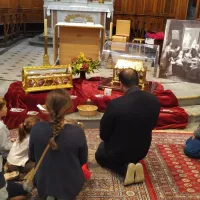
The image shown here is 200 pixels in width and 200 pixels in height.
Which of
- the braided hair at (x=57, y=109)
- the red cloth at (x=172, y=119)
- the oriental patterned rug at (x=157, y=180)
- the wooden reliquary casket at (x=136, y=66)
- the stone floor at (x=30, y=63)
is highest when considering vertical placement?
the braided hair at (x=57, y=109)

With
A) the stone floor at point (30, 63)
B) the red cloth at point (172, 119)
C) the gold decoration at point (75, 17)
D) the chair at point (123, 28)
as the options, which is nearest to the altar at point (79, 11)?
the gold decoration at point (75, 17)

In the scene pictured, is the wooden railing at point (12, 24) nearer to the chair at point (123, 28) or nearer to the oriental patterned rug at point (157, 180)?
the chair at point (123, 28)

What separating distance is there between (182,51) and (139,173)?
12.8 feet

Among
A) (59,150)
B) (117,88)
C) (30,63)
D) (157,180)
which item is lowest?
(157,180)

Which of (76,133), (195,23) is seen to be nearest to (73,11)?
(195,23)

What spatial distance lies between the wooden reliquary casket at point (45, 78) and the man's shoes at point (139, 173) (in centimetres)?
239

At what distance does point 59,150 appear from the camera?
2.23 metres

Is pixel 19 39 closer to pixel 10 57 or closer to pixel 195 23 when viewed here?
pixel 10 57

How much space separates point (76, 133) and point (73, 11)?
8.78 metres

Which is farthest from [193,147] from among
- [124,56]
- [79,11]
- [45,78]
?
[79,11]

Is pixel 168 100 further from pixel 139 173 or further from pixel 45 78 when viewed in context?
pixel 139 173

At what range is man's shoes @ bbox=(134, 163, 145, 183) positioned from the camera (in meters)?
2.95

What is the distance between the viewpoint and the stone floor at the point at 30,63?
5328 mm

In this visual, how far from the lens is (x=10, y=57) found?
→ 332 inches
